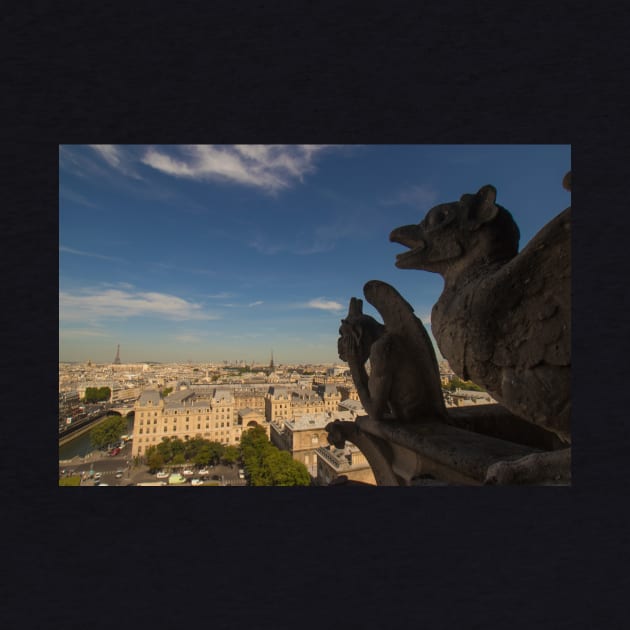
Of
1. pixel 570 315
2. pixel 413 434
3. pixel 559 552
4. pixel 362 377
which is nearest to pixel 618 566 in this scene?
pixel 559 552

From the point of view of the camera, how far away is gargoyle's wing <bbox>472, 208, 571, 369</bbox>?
1.15 metres

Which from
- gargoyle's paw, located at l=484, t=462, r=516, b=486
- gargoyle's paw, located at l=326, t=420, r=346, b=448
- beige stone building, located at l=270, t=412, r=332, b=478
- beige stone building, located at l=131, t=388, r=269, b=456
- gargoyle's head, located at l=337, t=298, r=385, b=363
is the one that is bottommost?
beige stone building, located at l=131, t=388, r=269, b=456

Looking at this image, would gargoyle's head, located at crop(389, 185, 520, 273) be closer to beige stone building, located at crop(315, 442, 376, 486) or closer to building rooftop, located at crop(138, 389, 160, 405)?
beige stone building, located at crop(315, 442, 376, 486)

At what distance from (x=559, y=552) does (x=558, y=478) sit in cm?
39

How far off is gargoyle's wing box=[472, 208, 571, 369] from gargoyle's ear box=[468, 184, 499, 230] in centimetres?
19

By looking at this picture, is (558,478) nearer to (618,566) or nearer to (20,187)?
(618,566)

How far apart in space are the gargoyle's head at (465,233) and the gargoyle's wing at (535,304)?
0.17 metres

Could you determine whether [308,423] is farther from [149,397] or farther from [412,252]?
[149,397]

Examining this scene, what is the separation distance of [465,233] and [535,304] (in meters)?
0.35

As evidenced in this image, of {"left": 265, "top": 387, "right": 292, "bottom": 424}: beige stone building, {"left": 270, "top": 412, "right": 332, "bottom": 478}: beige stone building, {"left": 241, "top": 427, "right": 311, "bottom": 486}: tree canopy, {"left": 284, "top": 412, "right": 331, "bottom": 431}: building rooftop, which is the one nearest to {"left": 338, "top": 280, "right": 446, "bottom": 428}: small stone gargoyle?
{"left": 270, "top": 412, "right": 332, "bottom": 478}: beige stone building

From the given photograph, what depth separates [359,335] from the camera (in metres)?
1.72
